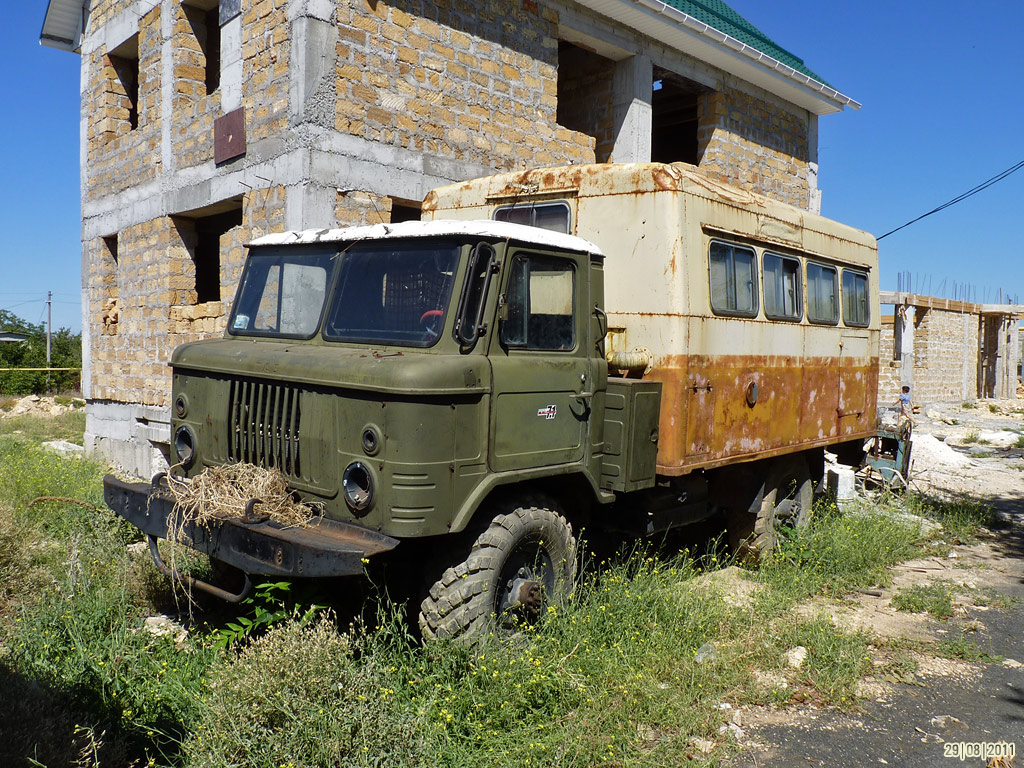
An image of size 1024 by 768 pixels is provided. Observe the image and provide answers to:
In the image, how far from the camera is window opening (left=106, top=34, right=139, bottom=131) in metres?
10.8

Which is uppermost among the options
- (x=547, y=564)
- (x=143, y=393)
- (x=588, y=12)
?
(x=588, y=12)

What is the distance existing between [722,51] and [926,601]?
7.97 metres

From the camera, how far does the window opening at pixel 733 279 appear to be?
549cm

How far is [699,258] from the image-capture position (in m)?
5.25

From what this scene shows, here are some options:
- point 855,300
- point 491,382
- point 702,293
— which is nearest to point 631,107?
point 855,300

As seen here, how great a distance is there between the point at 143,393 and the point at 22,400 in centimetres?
1414

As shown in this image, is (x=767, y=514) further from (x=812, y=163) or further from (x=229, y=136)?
(x=812, y=163)

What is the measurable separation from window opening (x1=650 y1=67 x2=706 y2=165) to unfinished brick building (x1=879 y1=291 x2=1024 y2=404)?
7182mm

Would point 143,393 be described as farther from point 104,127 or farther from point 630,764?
point 630,764

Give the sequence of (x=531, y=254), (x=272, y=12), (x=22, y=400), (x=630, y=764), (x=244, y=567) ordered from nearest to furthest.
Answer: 1. (x=630, y=764)
2. (x=244, y=567)
3. (x=531, y=254)
4. (x=272, y=12)
5. (x=22, y=400)

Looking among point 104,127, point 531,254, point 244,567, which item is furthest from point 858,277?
point 104,127

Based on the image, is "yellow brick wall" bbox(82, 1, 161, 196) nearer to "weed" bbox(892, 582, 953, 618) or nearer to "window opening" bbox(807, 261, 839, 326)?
"window opening" bbox(807, 261, 839, 326)

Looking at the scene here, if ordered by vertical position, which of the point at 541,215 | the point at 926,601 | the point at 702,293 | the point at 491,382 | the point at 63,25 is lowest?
the point at 926,601

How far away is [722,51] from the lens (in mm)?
10859
